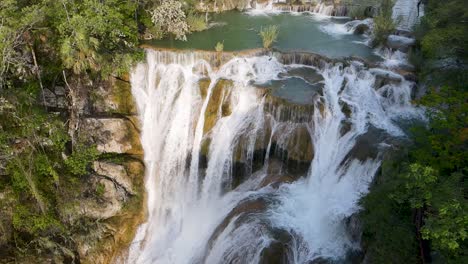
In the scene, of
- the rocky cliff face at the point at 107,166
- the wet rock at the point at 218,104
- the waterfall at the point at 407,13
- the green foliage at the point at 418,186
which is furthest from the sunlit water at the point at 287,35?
the green foliage at the point at 418,186

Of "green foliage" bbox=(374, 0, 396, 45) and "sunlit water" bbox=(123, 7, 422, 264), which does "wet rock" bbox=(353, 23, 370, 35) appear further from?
"sunlit water" bbox=(123, 7, 422, 264)

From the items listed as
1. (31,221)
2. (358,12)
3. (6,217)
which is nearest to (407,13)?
(358,12)

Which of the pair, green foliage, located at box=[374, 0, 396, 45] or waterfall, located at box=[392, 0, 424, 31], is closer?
green foliage, located at box=[374, 0, 396, 45]

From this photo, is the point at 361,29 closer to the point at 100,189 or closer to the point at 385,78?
the point at 385,78

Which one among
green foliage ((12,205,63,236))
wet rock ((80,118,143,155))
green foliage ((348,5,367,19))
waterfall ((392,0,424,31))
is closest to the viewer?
green foliage ((12,205,63,236))

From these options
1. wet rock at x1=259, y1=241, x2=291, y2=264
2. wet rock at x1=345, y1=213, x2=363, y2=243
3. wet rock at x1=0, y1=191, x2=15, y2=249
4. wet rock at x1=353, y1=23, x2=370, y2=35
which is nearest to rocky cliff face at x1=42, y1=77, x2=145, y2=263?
wet rock at x1=0, y1=191, x2=15, y2=249

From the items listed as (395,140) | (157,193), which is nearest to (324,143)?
(395,140)
